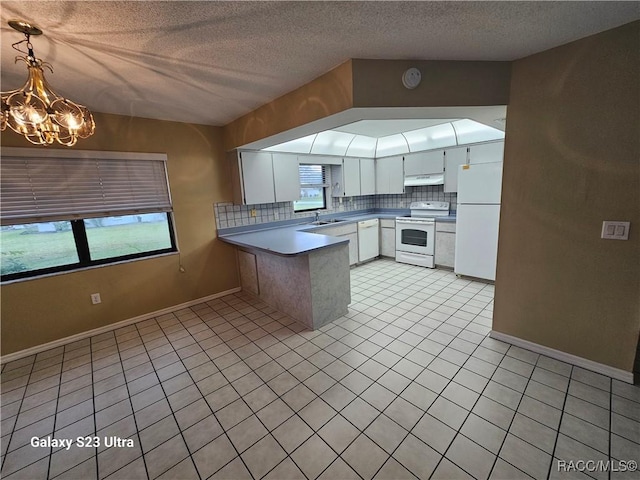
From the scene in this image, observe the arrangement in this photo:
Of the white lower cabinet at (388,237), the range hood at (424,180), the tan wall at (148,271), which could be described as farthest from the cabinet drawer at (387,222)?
the tan wall at (148,271)

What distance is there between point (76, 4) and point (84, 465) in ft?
7.82

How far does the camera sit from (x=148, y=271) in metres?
3.19

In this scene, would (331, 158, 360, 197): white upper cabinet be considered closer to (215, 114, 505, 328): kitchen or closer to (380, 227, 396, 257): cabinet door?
(215, 114, 505, 328): kitchen

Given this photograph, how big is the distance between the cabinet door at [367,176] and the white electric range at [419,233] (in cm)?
86

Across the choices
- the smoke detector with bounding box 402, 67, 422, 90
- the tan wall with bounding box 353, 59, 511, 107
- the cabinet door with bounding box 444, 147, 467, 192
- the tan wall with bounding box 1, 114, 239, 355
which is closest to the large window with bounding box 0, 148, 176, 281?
the tan wall with bounding box 1, 114, 239, 355

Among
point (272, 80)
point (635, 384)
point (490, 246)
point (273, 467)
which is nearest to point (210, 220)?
point (272, 80)

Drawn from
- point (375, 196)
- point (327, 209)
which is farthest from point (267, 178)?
point (375, 196)

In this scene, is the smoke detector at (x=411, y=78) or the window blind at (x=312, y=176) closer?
the smoke detector at (x=411, y=78)

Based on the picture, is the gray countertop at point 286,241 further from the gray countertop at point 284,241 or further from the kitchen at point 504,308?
the kitchen at point 504,308

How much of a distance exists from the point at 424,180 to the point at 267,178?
2747 mm

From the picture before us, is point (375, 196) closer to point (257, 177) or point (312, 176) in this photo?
point (312, 176)

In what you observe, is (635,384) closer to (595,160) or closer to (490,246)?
(595,160)

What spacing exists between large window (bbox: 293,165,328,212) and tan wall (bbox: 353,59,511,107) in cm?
277

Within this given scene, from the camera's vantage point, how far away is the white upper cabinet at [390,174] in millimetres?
Result: 4918
